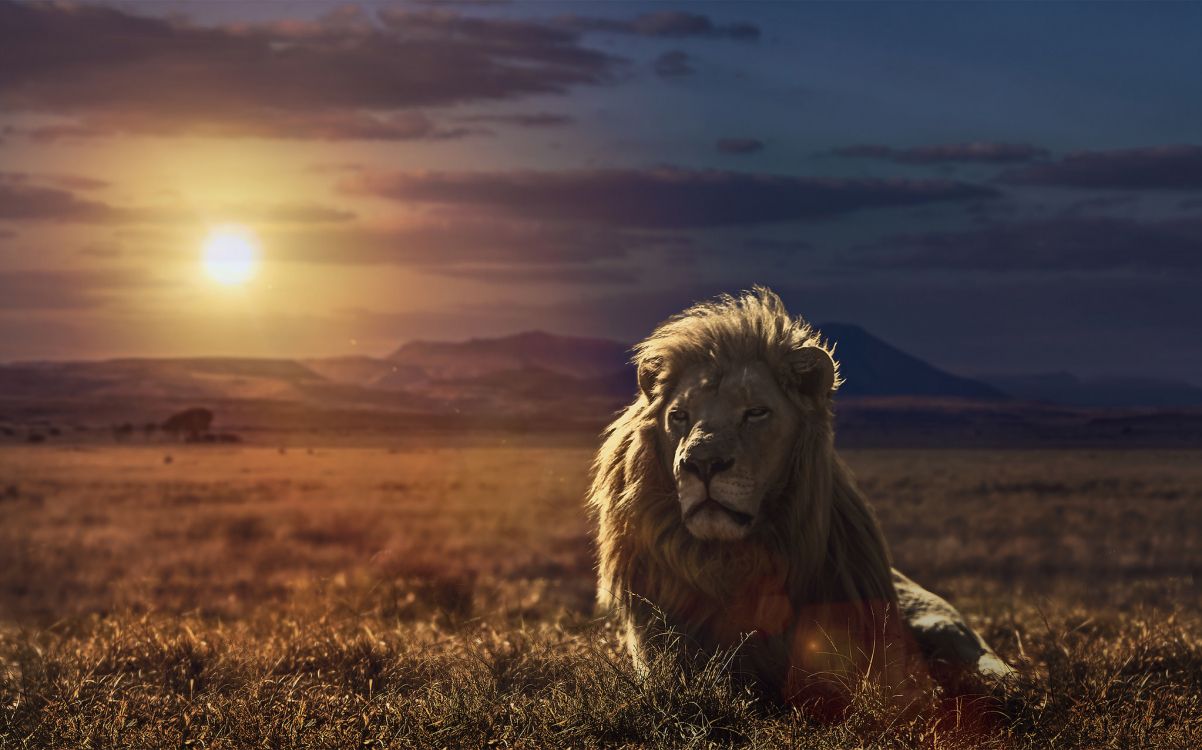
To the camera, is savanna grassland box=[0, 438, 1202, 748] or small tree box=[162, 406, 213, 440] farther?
small tree box=[162, 406, 213, 440]

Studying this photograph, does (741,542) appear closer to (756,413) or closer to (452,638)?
(756,413)

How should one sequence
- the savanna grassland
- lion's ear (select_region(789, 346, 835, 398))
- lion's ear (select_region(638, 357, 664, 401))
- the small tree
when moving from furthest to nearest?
the small tree < lion's ear (select_region(638, 357, 664, 401)) < lion's ear (select_region(789, 346, 835, 398)) < the savanna grassland

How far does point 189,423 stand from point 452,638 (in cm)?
10280

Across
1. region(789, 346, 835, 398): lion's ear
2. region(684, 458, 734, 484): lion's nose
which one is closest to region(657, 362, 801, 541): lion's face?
region(684, 458, 734, 484): lion's nose

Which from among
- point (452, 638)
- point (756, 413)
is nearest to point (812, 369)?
point (756, 413)

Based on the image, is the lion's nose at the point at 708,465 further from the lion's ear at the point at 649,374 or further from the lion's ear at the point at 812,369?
the lion's ear at the point at 649,374

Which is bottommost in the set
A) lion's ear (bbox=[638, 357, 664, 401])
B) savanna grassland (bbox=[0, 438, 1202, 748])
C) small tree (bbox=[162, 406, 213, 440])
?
small tree (bbox=[162, 406, 213, 440])

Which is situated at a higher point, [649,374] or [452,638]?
[649,374]

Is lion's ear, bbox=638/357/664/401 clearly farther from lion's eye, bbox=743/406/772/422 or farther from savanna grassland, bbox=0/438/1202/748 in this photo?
savanna grassland, bbox=0/438/1202/748

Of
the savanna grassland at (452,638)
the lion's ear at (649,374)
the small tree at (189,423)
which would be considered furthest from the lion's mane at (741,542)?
the small tree at (189,423)

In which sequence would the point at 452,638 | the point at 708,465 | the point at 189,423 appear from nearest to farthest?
the point at 708,465
the point at 452,638
the point at 189,423

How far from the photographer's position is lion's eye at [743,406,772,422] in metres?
6.85

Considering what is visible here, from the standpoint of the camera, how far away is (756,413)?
22.6 feet

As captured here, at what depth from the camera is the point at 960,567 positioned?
99.2 ft
